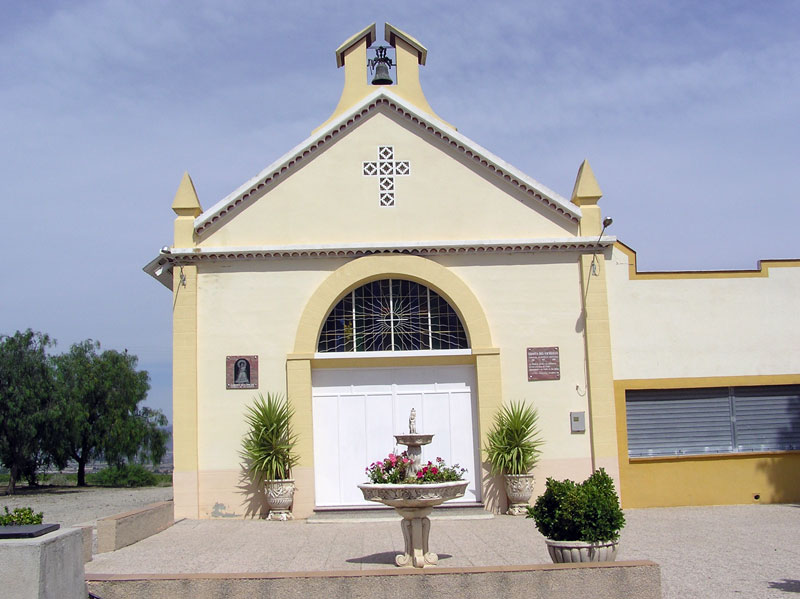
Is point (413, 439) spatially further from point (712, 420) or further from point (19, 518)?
point (712, 420)

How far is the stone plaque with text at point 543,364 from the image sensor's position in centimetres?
1709

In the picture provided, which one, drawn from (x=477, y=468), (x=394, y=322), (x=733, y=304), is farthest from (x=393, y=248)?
(x=733, y=304)

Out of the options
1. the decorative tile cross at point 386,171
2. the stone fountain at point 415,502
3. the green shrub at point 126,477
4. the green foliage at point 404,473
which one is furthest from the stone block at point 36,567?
the green shrub at point 126,477

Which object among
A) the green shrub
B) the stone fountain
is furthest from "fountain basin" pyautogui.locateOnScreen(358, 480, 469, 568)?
the green shrub

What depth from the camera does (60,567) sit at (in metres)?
8.01

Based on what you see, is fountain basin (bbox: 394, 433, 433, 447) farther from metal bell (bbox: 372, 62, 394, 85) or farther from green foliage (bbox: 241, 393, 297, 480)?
metal bell (bbox: 372, 62, 394, 85)

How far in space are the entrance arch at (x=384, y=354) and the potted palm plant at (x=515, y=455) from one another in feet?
1.28

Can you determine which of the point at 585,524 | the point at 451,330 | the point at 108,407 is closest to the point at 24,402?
the point at 108,407

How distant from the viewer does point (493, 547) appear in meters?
12.5

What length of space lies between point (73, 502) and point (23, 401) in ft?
19.7

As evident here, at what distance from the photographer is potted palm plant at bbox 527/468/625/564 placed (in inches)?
362

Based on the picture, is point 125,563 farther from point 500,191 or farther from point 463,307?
point 500,191

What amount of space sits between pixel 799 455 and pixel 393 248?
29.6ft

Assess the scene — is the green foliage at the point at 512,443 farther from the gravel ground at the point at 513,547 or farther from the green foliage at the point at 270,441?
the green foliage at the point at 270,441
